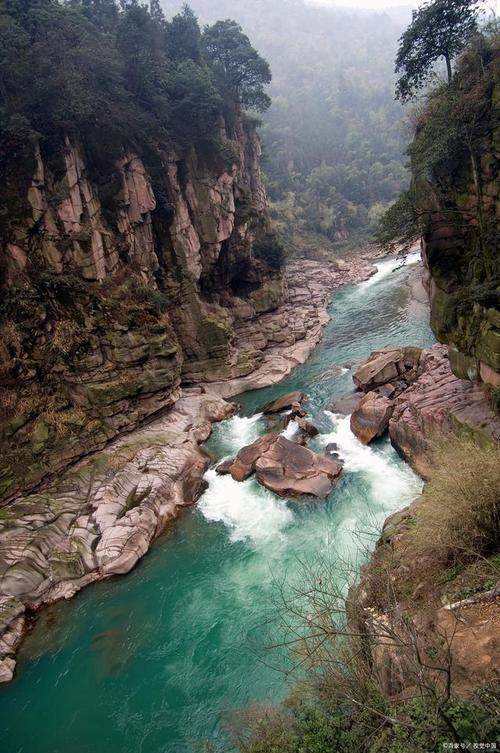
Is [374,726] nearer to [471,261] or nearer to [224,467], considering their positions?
[471,261]

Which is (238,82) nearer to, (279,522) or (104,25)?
(104,25)

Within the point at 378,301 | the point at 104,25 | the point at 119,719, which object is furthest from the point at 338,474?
the point at 104,25

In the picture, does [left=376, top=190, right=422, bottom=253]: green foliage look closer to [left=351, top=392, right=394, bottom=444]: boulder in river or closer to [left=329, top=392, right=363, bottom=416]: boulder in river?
[left=351, top=392, right=394, bottom=444]: boulder in river

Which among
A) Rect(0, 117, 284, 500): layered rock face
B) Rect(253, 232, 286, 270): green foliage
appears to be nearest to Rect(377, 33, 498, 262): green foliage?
Rect(0, 117, 284, 500): layered rock face

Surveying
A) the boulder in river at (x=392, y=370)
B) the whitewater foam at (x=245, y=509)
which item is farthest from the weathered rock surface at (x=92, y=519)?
the boulder in river at (x=392, y=370)

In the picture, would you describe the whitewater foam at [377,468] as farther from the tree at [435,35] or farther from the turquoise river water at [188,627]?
the tree at [435,35]
